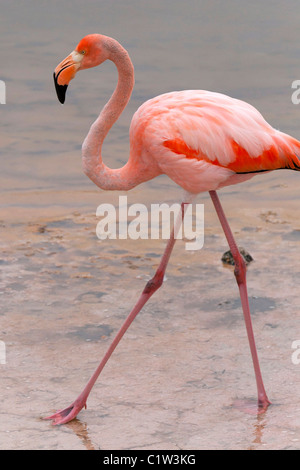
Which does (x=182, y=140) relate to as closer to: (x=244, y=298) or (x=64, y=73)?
(x=64, y=73)

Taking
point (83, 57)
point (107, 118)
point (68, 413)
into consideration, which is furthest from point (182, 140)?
point (68, 413)

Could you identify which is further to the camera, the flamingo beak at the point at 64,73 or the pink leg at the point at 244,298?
the pink leg at the point at 244,298

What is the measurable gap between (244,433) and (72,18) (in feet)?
39.5

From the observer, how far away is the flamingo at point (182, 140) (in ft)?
16.0

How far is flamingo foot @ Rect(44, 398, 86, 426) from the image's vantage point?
15.8ft

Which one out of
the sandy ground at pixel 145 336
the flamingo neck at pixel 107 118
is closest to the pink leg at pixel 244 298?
the sandy ground at pixel 145 336

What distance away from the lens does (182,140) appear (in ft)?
16.0

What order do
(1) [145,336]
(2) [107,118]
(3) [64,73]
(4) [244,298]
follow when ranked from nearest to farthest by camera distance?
(3) [64,73]
(2) [107,118]
(4) [244,298]
(1) [145,336]

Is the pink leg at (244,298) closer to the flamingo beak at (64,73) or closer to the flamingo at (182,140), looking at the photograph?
the flamingo at (182,140)

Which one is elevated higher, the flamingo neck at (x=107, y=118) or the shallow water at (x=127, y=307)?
the flamingo neck at (x=107, y=118)

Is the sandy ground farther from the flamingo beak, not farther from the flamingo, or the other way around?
the flamingo beak

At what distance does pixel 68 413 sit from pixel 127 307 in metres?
1.62

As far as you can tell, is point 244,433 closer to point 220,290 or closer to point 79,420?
point 79,420
